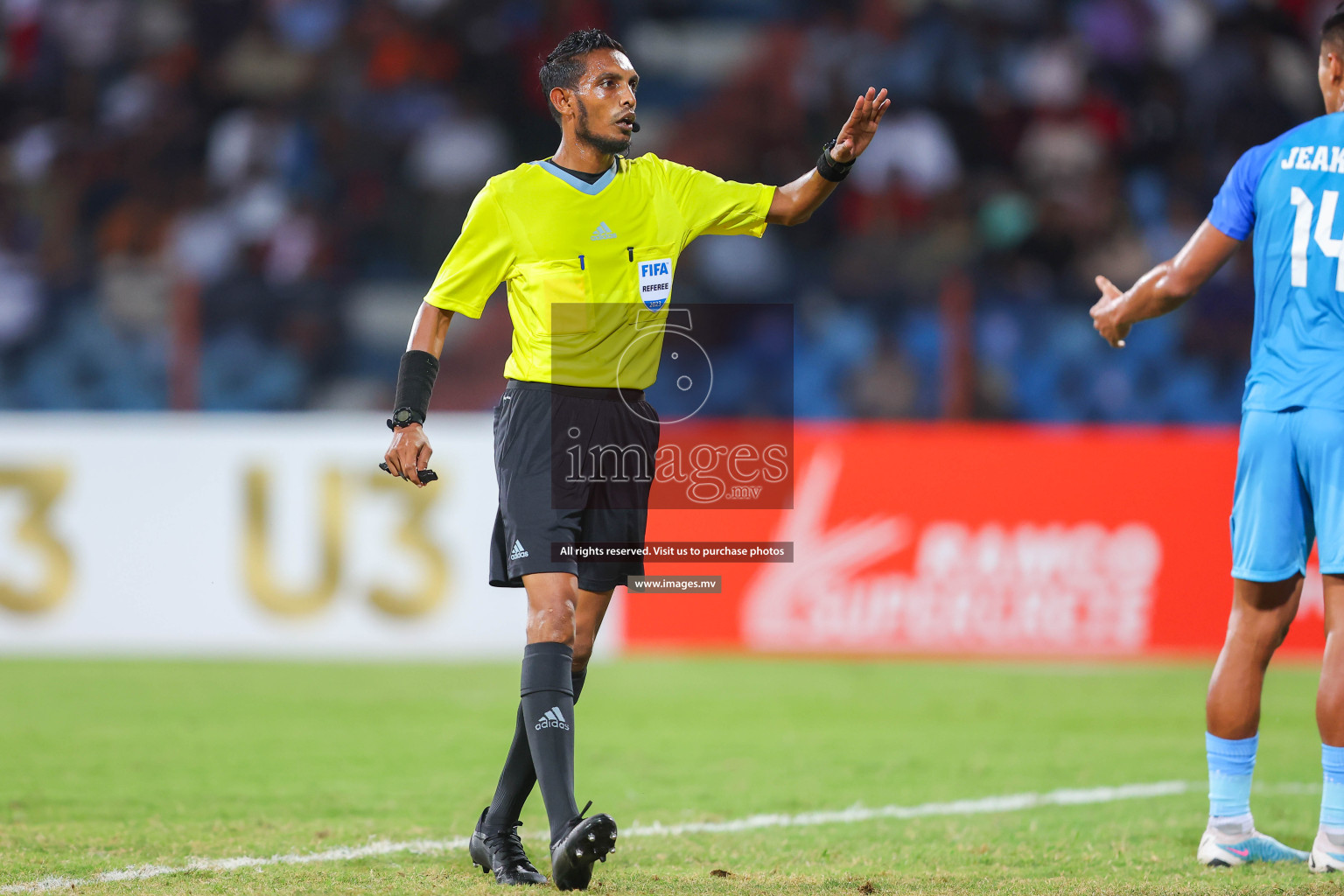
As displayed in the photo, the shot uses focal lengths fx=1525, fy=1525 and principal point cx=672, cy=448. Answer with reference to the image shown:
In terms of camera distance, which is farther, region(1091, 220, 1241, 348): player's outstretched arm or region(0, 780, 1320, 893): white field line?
region(1091, 220, 1241, 348): player's outstretched arm

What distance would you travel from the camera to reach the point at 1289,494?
4332 millimetres

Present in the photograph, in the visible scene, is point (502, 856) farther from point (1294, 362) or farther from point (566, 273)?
point (1294, 362)

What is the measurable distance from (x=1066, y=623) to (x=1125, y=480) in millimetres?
995

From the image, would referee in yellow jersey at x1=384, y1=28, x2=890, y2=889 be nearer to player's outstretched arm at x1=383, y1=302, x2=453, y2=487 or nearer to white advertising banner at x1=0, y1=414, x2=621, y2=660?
player's outstretched arm at x1=383, y1=302, x2=453, y2=487

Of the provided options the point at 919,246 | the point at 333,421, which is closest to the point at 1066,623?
the point at 919,246

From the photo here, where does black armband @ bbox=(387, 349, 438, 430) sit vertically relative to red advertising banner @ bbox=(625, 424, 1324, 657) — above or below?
above

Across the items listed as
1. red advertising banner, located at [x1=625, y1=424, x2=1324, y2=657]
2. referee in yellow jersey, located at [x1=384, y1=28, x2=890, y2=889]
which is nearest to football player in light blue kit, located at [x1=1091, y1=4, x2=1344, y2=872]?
referee in yellow jersey, located at [x1=384, y1=28, x2=890, y2=889]

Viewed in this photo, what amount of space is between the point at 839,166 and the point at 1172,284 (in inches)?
Result: 41.3

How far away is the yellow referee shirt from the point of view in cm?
432

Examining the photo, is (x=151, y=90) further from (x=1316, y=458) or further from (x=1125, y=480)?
(x=1316, y=458)

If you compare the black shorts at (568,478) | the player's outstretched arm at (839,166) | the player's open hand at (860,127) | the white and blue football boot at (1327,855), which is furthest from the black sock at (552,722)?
the white and blue football boot at (1327,855)

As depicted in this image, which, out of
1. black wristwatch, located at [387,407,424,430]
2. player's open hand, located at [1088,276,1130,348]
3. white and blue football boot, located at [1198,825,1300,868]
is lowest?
white and blue football boot, located at [1198,825,1300,868]

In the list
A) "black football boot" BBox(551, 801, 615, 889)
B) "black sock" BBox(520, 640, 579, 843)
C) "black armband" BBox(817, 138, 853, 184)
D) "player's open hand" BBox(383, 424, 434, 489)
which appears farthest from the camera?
"black armband" BBox(817, 138, 853, 184)

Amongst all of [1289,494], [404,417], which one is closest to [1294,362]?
[1289,494]
